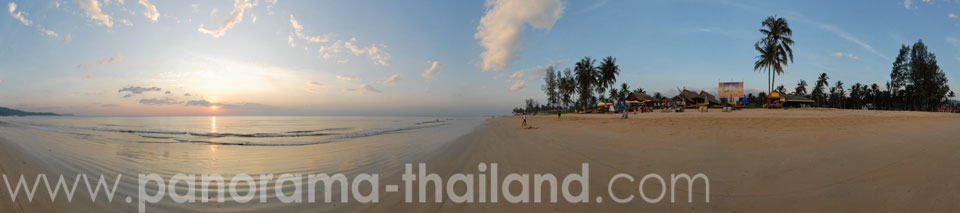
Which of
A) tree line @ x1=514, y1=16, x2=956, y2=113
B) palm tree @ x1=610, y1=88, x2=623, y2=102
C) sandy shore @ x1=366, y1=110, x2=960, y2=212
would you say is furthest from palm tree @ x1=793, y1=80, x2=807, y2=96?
sandy shore @ x1=366, y1=110, x2=960, y2=212

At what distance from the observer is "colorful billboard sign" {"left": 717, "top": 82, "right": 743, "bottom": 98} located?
1689 inches

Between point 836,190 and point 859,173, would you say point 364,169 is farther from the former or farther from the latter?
point 859,173

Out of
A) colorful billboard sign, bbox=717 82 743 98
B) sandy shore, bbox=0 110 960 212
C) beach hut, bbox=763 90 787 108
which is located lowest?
sandy shore, bbox=0 110 960 212

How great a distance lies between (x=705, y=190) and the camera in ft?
13.9

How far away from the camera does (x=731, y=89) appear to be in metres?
43.6

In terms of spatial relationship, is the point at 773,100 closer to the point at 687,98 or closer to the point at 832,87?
the point at 687,98

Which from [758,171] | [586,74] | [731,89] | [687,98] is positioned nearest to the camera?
[758,171]

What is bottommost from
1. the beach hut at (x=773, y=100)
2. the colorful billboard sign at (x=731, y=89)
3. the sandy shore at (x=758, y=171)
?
the sandy shore at (x=758, y=171)

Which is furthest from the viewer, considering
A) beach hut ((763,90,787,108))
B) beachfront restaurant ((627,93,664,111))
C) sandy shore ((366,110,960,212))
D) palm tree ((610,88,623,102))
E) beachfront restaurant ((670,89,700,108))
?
palm tree ((610,88,623,102))

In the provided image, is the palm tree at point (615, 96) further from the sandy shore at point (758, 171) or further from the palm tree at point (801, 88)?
the sandy shore at point (758, 171)

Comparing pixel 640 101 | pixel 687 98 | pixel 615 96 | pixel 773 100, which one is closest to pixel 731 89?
pixel 773 100

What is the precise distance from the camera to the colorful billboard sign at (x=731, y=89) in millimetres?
42906

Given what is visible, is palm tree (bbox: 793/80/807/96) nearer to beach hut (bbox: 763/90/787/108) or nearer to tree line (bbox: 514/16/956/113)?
tree line (bbox: 514/16/956/113)

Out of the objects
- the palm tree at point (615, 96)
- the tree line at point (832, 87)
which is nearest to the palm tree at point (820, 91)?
the tree line at point (832, 87)
